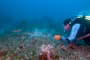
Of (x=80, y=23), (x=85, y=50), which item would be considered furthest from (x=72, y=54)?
(x=80, y=23)

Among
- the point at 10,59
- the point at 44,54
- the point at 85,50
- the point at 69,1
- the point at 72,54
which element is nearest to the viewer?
the point at 44,54

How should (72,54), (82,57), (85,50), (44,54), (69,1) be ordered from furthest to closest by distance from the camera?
(69,1), (85,50), (72,54), (82,57), (44,54)

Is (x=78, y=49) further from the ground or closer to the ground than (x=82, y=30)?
closer to the ground

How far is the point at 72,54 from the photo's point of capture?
16.7ft

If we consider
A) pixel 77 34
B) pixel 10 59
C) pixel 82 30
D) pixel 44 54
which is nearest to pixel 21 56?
pixel 10 59

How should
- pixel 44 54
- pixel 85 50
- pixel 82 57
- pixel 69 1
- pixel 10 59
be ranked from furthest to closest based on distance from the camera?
pixel 69 1, pixel 85 50, pixel 82 57, pixel 10 59, pixel 44 54

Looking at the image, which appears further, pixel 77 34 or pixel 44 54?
pixel 77 34

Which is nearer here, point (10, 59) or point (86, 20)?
point (10, 59)

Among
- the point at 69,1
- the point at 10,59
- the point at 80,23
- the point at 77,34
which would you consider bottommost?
the point at 10,59

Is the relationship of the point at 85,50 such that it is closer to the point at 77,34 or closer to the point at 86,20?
the point at 77,34

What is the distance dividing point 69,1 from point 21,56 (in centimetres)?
20669

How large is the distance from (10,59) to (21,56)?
54 centimetres

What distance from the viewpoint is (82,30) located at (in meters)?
4.82

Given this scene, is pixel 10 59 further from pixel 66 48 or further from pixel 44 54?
pixel 66 48
